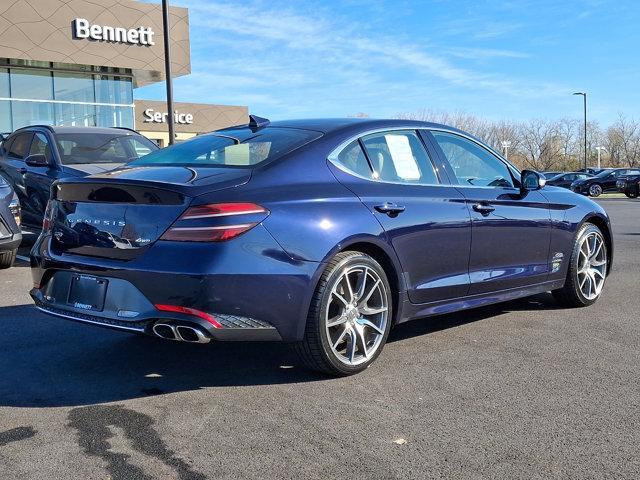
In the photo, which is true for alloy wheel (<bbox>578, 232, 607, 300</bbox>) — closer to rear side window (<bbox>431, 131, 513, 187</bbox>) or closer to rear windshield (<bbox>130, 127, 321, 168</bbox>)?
rear side window (<bbox>431, 131, 513, 187</bbox>)

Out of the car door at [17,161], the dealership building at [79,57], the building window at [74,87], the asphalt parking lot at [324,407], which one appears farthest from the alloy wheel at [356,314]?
the building window at [74,87]

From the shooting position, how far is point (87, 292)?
377 cm

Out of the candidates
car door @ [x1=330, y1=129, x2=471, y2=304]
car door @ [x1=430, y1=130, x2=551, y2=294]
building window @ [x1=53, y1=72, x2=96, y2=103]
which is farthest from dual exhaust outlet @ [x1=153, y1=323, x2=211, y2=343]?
building window @ [x1=53, y1=72, x2=96, y2=103]

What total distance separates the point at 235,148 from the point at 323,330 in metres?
1.34

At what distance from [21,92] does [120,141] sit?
61.3 feet

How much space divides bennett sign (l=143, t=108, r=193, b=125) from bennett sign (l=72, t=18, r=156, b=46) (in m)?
15.7

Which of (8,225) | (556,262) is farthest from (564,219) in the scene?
(8,225)

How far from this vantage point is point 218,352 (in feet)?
15.1

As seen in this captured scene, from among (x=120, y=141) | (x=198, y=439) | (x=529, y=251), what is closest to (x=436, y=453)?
(x=198, y=439)

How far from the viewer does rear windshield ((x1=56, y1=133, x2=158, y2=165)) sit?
→ 355 inches

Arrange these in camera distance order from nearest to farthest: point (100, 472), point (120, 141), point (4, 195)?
point (100, 472), point (4, 195), point (120, 141)

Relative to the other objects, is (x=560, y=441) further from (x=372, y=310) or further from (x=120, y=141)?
(x=120, y=141)

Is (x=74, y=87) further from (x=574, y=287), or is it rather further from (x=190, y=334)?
(x=190, y=334)

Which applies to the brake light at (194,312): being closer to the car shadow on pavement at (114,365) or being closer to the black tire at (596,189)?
the car shadow on pavement at (114,365)
